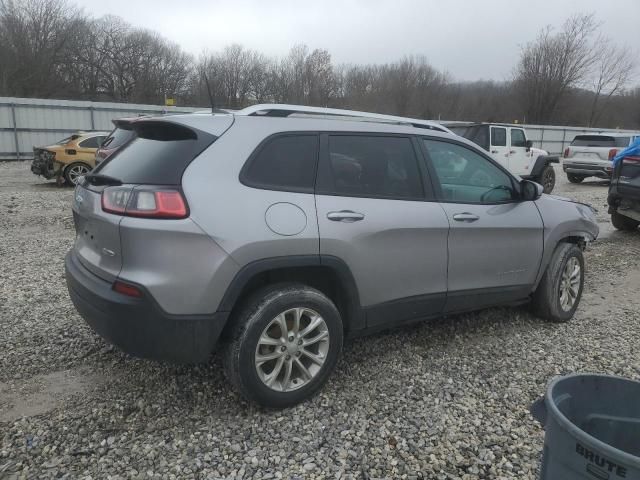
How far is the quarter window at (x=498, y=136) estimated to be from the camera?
540 inches

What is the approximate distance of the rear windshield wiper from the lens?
8.89 ft

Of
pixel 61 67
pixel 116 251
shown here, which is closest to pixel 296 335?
pixel 116 251

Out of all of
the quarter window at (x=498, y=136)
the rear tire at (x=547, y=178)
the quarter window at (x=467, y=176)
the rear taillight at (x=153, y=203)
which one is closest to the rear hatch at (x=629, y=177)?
the quarter window at (x=467, y=176)

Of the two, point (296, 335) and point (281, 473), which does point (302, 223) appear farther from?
point (281, 473)

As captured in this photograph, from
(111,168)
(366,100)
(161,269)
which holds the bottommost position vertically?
(161,269)

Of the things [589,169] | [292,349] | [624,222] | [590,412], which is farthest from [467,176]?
[589,169]

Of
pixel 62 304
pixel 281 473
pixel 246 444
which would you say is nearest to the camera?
pixel 281 473

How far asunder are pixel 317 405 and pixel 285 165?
1.44m

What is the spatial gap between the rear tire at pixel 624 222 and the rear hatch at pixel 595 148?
8.58 metres

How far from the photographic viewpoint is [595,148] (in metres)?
16.5

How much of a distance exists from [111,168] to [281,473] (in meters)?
1.93

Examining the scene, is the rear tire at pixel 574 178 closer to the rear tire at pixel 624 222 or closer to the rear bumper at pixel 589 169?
the rear bumper at pixel 589 169

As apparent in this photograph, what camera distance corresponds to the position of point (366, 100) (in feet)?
166

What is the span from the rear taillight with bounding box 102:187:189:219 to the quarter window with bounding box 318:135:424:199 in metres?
0.83
